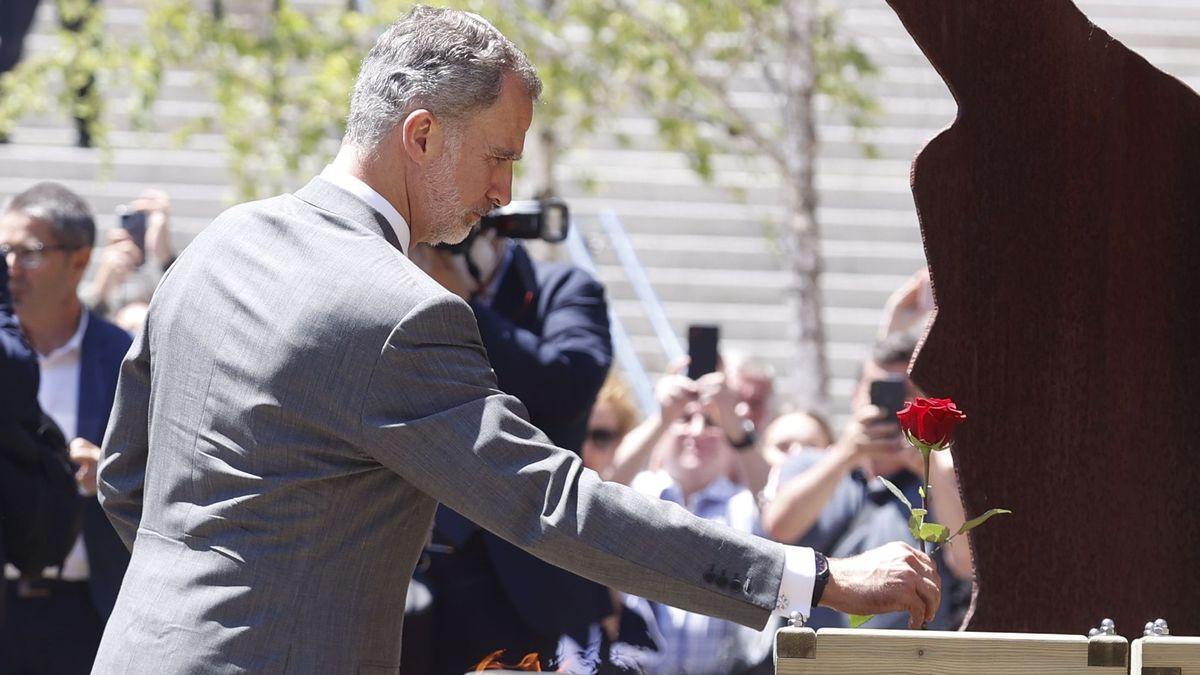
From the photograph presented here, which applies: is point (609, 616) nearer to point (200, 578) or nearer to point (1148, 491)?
point (1148, 491)

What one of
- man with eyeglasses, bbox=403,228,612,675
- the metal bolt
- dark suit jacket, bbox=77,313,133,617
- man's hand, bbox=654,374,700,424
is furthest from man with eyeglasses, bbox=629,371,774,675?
the metal bolt

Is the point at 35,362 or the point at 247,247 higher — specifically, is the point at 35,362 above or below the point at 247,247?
below

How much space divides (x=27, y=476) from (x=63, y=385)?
790 millimetres

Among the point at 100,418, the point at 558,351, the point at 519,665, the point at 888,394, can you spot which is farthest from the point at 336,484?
the point at 100,418

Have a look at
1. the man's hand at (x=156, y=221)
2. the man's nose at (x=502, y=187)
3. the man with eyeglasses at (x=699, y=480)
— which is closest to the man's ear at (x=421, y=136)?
the man's nose at (x=502, y=187)

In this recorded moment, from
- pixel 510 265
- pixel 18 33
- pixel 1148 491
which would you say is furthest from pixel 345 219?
pixel 18 33

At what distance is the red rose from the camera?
2.20 m

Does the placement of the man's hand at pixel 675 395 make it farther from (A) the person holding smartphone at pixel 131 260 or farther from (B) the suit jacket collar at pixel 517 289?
(A) the person holding smartphone at pixel 131 260

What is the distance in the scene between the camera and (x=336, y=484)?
2.19 metres

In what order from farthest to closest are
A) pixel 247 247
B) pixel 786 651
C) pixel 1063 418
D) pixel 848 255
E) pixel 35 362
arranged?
pixel 848 255 < pixel 35 362 < pixel 1063 418 < pixel 247 247 < pixel 786 651

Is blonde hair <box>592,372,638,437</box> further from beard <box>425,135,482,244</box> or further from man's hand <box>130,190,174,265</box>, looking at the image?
beard <box>425,135,482,244</box>

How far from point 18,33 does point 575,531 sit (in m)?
11.0

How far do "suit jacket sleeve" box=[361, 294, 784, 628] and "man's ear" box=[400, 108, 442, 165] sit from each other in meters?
0.26

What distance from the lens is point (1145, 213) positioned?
2.63 metres
